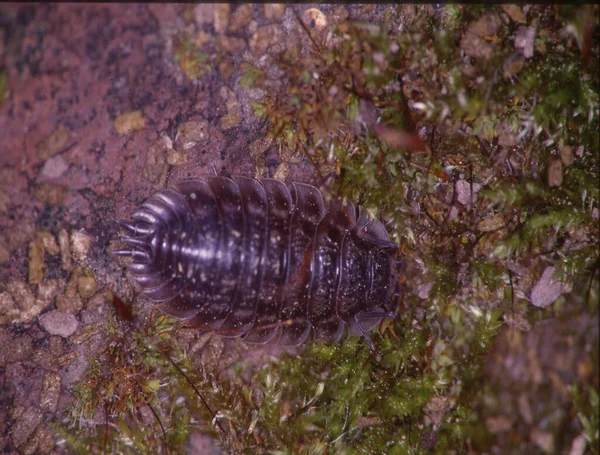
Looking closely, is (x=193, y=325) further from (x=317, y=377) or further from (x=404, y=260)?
(x=404, y=260)

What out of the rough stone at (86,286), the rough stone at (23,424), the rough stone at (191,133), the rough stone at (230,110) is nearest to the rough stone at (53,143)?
the rough stone at (191,133)

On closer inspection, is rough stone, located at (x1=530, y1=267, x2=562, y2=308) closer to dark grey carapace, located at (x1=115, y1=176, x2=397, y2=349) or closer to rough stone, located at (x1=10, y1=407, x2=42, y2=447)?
dark grey carapace, located at (x1=115, y1=176, x2=397, y2=349)

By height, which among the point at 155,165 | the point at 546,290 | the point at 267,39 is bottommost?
the point at 546,290

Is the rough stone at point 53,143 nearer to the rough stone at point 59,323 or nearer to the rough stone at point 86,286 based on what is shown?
the rough stone at point 86,286

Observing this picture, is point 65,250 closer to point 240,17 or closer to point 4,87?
point 4,87

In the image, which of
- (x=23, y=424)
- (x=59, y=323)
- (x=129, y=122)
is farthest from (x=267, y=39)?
(x=23, y=424)

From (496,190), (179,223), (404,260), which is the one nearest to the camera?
(179,223)

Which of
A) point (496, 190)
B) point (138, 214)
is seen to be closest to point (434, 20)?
point (496, 190)
